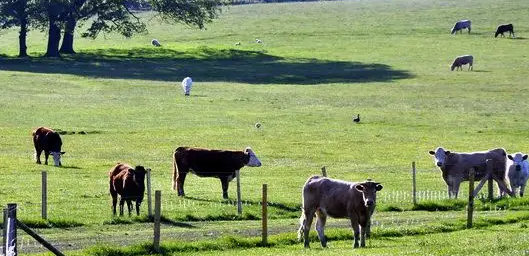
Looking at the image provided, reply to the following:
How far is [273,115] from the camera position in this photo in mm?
61875

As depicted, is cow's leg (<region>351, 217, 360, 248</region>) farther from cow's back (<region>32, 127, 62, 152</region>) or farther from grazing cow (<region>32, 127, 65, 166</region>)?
cow's back (<region>32, 127, 62, 152</region>)

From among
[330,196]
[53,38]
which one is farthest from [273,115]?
[53,38]

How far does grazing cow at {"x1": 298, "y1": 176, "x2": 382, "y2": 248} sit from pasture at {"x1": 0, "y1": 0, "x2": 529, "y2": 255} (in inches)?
26.2

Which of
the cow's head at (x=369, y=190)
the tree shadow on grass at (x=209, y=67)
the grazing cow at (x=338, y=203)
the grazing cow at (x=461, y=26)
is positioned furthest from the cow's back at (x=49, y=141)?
the grazing cow at (x=461, y=26)

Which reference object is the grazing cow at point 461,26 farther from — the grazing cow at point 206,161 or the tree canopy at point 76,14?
the grazing cow at point 206,161

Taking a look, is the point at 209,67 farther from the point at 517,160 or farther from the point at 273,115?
the point at 517,160

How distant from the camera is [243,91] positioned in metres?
75.1

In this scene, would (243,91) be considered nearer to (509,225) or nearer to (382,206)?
(382,206)

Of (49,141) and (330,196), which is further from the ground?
(330,196)

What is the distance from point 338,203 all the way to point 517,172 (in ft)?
42.2

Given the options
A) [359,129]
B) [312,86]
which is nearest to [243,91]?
[312,86]

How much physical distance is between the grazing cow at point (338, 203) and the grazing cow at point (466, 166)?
11.9 meters

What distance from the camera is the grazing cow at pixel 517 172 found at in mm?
34562

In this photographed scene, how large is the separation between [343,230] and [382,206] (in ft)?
19.6
